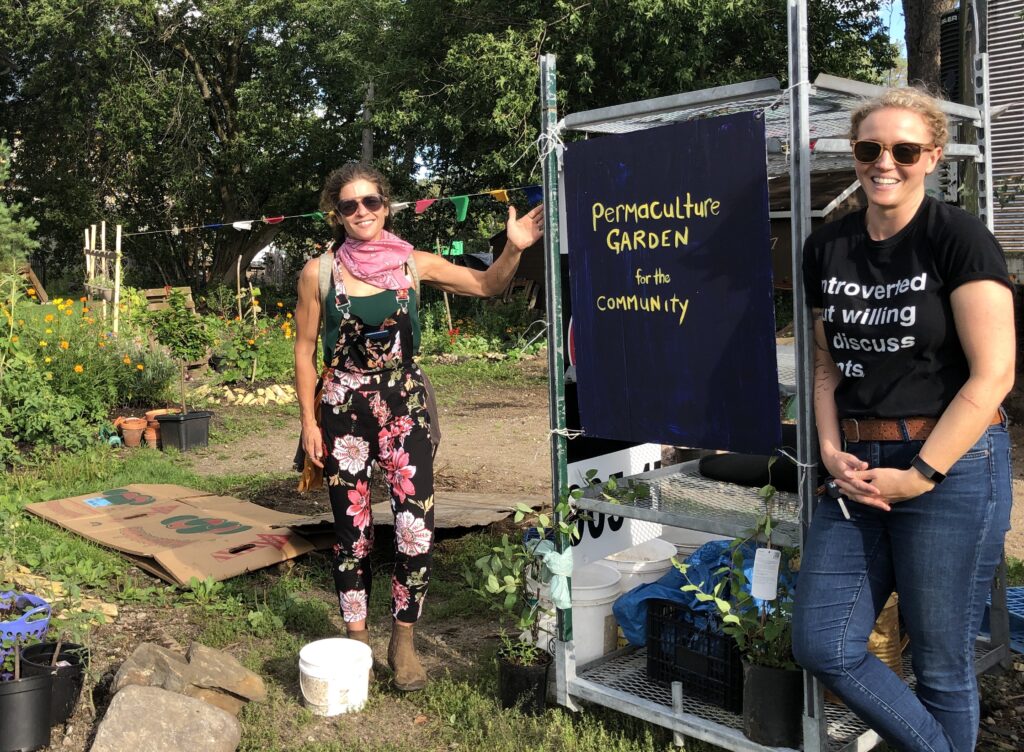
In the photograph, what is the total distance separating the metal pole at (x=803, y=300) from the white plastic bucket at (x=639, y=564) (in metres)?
1.11

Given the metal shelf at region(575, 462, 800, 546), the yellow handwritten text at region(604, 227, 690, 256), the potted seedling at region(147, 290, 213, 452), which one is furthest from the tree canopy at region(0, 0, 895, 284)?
the yellow handwritten text at region(604, 227, 690, 256)

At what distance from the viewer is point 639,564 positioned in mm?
4141

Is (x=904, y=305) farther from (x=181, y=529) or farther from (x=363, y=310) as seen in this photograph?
(x=181, y=529)

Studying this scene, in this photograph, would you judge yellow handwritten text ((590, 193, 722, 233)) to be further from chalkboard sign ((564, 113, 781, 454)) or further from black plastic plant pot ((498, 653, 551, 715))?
black plastic plant pot ((498, 653, 551, 715))

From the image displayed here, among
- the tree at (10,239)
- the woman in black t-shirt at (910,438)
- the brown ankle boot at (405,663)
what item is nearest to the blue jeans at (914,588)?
the woman in black t-shirt at (910,438)

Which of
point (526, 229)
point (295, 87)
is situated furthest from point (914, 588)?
point (295, 87)

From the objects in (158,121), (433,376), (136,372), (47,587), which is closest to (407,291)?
(47,587)

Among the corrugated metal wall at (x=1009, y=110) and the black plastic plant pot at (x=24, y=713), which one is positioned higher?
the corrugated metal wall at (x=1009, y=110)

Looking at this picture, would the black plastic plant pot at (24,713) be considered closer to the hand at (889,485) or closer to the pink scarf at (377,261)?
the pink scarf at (377,261)

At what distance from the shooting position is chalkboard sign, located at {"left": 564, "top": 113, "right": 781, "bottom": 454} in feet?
10.2

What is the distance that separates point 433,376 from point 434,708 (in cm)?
1159

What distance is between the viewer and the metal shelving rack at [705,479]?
2.93m

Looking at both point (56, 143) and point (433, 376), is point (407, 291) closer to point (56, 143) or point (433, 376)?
point (433, 376)

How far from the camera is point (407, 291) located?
13.0 ft
